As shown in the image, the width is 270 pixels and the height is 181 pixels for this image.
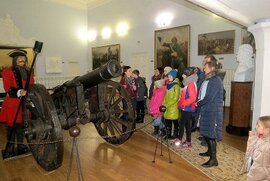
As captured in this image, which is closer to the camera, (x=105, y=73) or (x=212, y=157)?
(x=105, y=73)

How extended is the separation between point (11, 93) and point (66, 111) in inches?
38.3

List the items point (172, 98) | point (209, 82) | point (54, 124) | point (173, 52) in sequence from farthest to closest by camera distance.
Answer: point (173, 52) → point (172, 98) → point (209, 82) → point (54, 124)

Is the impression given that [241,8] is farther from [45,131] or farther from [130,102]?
[45,131]

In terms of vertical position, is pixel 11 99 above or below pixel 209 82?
below

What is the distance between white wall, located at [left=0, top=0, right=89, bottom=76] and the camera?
11.3 meters

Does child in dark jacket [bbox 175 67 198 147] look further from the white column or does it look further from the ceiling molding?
the ceiling molding

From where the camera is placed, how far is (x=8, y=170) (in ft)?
11.1

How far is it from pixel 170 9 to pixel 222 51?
2965 mm

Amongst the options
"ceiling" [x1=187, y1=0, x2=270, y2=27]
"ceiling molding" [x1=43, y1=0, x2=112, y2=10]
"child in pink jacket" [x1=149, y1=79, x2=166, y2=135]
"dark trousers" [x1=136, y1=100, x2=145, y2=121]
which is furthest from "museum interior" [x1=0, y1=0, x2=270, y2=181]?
"ceiling molding" [x1=43, y1=0, x2=112, y2=10]

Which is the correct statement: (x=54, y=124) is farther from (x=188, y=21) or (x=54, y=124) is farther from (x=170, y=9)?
(x=170, y=9)

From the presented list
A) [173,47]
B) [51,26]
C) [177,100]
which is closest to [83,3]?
[51,26]

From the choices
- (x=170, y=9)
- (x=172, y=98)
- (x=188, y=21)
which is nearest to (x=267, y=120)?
(x=172, y=98)

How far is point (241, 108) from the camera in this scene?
5074 millimetres

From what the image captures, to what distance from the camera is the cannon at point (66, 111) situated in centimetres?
307
